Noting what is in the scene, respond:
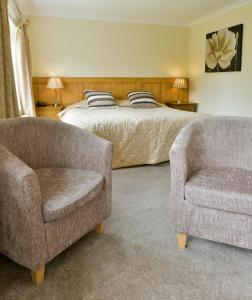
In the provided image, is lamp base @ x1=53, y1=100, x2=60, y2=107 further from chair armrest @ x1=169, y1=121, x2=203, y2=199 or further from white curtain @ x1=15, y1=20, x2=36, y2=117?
chair armrest @ x1=169, y1=121, x2=203, y2=199

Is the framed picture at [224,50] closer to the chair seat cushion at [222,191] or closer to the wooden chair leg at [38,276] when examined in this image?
the chair seat cushion at [222,191]

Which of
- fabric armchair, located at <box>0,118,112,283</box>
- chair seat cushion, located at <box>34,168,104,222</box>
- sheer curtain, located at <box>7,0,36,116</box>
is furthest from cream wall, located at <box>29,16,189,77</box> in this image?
chair seat cushion, located at <box>34,168,104,222</box>

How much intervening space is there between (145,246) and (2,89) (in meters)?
1.61

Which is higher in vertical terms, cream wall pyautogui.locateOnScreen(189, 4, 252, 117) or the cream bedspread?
cream wall pyautogui.locateOnScreen(189, 4, 252, 117)

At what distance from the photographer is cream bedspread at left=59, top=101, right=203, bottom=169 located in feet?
11.4

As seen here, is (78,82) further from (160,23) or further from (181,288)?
(181,288)

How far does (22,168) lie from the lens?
57.9 inches

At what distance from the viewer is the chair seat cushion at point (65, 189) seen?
1603 millimetres

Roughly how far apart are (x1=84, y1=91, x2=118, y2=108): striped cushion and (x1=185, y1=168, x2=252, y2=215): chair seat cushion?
9.75 feet

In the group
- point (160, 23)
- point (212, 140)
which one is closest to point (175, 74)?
point (160, 23)

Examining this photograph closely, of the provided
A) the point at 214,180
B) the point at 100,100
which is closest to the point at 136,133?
the point at 100,100

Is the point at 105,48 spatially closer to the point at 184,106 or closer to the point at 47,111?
the point at 47,111

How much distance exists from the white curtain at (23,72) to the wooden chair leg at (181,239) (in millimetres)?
3151

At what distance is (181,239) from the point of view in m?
1.96
